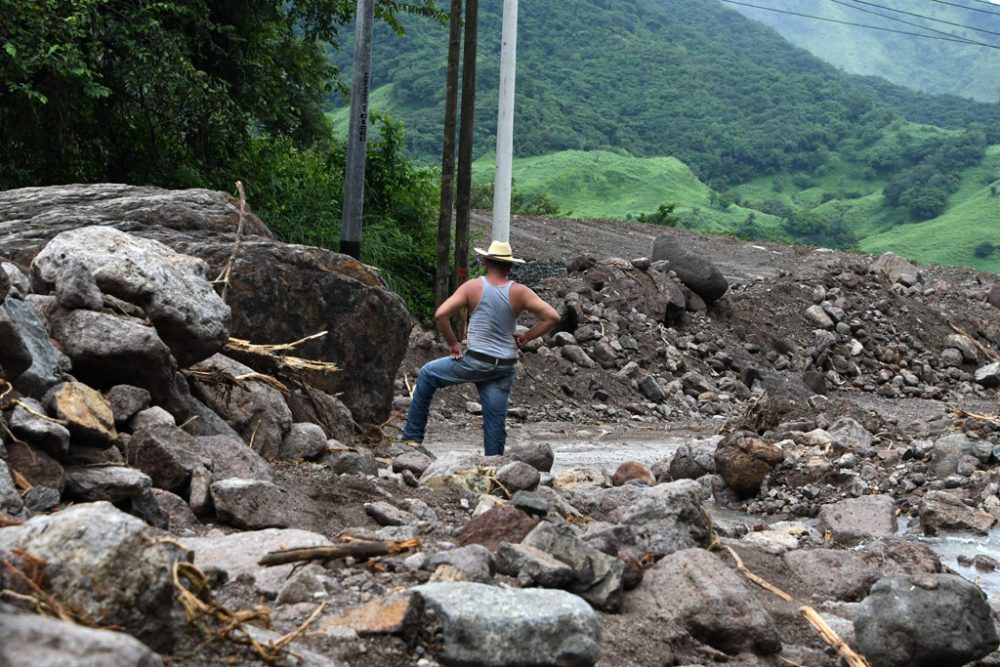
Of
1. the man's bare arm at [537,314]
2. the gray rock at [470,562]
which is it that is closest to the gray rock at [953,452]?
the man's bare arm at [537,314]

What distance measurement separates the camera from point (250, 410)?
7.43 metres

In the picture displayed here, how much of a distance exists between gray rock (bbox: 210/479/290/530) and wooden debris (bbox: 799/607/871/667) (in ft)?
7.39

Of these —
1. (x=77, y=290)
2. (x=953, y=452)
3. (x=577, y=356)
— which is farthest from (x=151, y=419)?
(x=577, y=356)

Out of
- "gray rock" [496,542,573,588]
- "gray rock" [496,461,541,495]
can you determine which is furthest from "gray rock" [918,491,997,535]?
"gray rock" [496,542,573,588]

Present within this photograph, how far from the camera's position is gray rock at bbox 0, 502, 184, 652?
331 centimetres

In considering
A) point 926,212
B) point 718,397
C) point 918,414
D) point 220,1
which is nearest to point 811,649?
point 718,397

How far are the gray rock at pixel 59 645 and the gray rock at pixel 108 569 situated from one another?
587mm

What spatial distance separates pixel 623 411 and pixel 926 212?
34.5m

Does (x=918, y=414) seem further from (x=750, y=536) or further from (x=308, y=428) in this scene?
(x=308, y=428)

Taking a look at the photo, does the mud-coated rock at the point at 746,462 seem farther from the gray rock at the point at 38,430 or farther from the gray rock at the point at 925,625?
the gray rock at the point at 38,430

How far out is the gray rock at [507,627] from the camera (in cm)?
384

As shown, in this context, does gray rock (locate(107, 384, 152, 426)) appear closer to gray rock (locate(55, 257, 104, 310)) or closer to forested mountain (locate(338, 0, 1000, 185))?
gray rock (locate(55, 257, 104, 310))

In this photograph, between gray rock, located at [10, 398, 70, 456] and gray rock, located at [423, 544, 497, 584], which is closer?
gray rock, located at [423, 544, 497, 584]

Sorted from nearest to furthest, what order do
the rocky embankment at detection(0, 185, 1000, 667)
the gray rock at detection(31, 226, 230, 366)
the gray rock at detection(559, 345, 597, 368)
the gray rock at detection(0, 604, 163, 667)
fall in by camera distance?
1. the gray rock at detection(0, 604, 163, 667)
2. the rocky embankment at detection(0, 185, 1000, 667)
3. the gray rock at detection(31, 226, 230, 366)
4. the gray rock at detection(559, 345, 597, 368)
